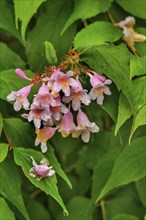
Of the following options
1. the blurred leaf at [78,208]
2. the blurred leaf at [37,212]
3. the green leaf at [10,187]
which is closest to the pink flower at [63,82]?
the green leaf at [10,187]

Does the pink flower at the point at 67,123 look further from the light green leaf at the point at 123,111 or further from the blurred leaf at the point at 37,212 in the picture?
the blurred leaf at the point at 37,212

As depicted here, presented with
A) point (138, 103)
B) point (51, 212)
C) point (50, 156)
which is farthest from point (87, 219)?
point (138, 103)

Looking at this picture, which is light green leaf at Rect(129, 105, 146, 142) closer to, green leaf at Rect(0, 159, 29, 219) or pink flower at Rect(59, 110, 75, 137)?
pink flower at Rect(59, 110, 75, 137)

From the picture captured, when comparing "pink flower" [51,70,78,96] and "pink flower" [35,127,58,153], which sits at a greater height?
"pink flower" [51,70,78,96]

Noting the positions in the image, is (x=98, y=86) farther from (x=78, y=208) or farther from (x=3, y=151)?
(x=78, y=208)

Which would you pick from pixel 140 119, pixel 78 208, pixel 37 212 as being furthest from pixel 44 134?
pixel 37 212

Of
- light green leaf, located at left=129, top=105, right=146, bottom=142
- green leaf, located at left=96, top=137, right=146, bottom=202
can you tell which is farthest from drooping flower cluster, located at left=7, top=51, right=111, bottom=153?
green leaf, located at left=96, top=137, right=146, bottom=202

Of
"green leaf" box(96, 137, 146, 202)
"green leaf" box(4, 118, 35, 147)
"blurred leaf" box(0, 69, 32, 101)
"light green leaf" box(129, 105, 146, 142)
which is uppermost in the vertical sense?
"blurred leaf" box(0, 69, 32, 101)
